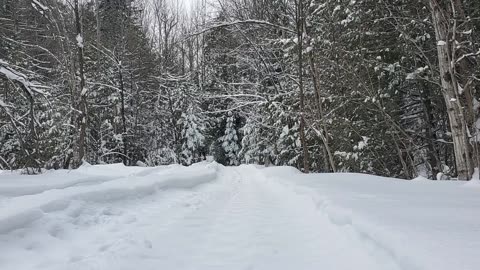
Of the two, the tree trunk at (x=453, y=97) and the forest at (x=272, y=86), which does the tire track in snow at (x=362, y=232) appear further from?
the forest at (x=272, y=86)

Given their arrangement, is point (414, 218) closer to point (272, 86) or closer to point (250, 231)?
point (250, 231)

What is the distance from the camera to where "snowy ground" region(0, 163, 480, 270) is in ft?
10.1

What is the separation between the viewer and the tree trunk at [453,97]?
25.4ft

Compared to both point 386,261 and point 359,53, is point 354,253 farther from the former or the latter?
point 359,53

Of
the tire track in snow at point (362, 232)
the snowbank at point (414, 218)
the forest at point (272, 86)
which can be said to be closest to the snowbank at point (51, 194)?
the forest at point (272, 86)

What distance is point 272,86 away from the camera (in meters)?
20.4

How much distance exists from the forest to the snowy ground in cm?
290

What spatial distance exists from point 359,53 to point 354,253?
31.6ft

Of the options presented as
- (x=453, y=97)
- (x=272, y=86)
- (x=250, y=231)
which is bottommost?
(x=250, y=231)

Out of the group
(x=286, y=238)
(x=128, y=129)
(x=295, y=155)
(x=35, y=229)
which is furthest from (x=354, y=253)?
(x=128, y=129)

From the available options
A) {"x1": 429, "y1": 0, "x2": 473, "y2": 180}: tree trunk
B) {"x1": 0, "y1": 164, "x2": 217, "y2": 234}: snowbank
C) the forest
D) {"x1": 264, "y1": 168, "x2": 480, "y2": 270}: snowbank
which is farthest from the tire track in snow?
the forest

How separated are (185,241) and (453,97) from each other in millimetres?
6469

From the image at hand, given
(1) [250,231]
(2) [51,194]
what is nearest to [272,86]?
(2) [51,194]

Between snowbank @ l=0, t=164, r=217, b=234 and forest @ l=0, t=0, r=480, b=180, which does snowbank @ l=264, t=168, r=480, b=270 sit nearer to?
forest @ l=0, t=0, r=480, b=180
